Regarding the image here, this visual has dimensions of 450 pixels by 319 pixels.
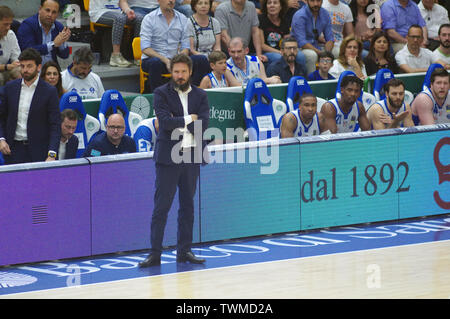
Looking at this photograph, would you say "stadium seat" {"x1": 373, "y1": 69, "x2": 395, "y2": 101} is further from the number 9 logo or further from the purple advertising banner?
the purple advertising banner

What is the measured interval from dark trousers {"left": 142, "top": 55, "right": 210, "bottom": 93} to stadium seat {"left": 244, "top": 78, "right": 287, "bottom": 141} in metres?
1.21

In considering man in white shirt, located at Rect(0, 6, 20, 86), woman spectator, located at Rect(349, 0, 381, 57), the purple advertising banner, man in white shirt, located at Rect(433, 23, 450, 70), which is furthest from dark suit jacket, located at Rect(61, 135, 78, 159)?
woman spectator, located at Rect(349, 0, 381, 57)

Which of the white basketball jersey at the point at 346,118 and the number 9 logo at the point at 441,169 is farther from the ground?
the white basketball jersey at the point at 346,118

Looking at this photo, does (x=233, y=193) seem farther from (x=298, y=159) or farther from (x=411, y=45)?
(x=411, y=45)

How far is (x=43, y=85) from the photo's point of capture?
9.79 metres

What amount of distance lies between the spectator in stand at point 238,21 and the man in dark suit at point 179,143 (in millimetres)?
5275

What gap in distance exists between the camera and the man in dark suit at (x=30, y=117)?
9.75 meters

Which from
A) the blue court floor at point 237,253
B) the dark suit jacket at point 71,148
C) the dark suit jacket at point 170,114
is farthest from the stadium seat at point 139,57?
the dark suit jacket at point 170,114

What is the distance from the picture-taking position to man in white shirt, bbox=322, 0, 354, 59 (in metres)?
15.1

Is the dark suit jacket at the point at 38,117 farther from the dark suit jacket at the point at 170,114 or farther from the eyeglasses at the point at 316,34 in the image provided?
the eyeglasses at the point at 316,34

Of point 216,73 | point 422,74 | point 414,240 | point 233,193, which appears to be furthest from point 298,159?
point 422,74

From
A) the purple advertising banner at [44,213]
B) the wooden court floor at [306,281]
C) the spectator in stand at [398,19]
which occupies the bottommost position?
the wooden court floor at [306,281]

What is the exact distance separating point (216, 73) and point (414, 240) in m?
3.69

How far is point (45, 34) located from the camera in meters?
12.5
